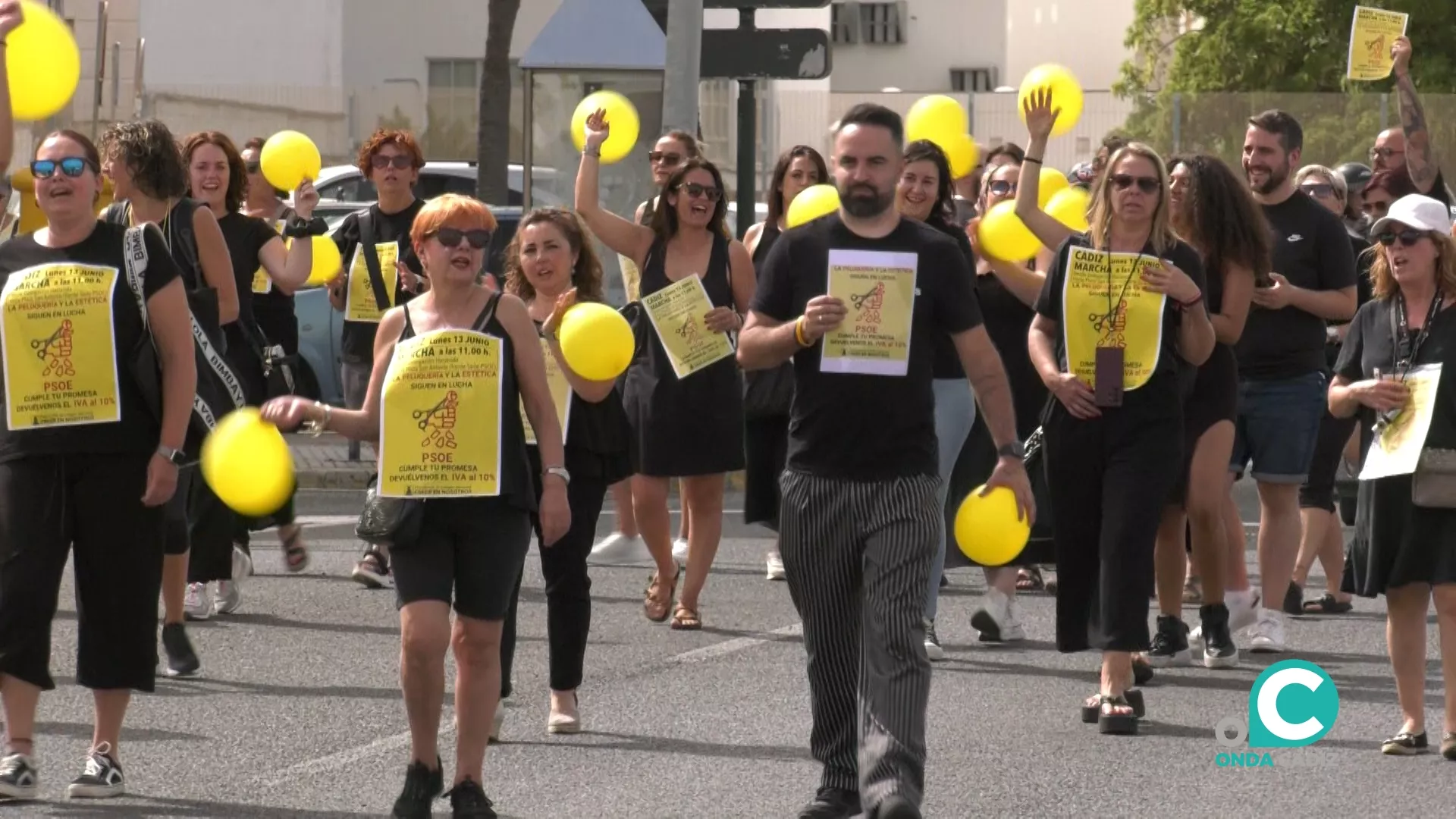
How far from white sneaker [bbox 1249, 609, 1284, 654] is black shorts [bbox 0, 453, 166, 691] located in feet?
15.1

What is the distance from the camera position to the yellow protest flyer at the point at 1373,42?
1206 cm

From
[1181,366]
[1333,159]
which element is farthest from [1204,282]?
[1333,159]

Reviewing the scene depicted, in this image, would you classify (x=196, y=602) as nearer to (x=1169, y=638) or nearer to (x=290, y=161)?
(x=290, y=161)

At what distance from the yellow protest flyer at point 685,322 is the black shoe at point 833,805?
3.39 m

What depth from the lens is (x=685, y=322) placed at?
384 inches

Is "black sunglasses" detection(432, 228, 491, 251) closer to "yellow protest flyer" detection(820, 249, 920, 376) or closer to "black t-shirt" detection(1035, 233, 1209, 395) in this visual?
"yellow protest flyer" detection(820, 249, 920, 376)

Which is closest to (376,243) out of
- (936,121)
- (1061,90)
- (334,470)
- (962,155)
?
(936,121)

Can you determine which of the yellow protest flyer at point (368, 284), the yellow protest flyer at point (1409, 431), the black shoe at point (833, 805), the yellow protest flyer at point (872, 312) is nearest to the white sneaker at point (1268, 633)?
the yellow protest flyer at point (1409, 431)

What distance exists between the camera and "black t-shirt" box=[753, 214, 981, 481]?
641cm

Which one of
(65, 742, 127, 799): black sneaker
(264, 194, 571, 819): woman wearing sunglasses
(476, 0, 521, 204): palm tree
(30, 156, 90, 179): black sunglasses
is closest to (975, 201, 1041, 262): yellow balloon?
(264, 194, 571, 819): woman wearing sunglasses

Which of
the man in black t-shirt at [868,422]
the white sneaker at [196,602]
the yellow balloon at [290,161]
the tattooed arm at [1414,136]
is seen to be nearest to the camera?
the man in black t-shirt at [868,422]

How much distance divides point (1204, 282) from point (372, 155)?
404cm

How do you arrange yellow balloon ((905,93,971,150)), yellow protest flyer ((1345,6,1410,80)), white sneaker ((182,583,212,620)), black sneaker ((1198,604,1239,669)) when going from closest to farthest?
black sneaker ((1198,604,1239,669)) < white sneaker ((182,583,212,620)) < yellow balloon ((905,93,971,150)) < yellow protest flyer ((1345,6,1410,80))

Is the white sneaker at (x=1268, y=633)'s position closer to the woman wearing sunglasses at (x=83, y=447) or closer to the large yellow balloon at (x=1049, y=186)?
the large yellow balloon at (x=1049, y=186)
